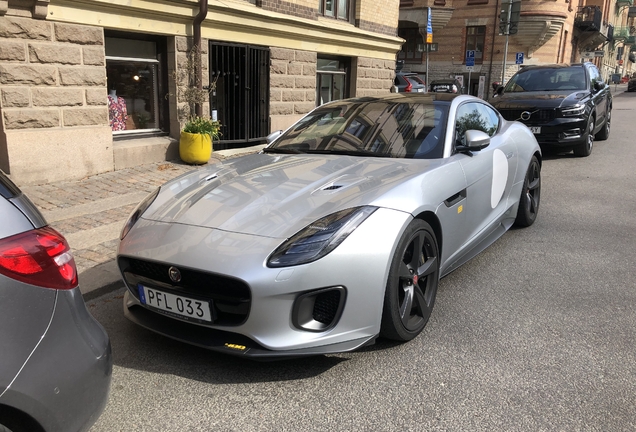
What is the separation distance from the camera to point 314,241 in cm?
285

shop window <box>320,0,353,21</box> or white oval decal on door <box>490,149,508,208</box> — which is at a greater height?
shop window <box>320,0,353,21</box>

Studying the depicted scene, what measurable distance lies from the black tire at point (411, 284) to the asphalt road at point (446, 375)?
138 millimetres

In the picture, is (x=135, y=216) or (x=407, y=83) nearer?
(x=135, y=216)

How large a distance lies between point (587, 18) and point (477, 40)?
40.7ft

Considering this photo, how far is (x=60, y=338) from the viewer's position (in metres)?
1.91

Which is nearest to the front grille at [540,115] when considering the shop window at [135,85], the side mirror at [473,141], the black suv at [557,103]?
the black suv at [557,103]

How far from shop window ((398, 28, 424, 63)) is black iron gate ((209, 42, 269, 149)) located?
97.2ft

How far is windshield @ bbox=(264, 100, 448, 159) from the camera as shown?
414 centimetres

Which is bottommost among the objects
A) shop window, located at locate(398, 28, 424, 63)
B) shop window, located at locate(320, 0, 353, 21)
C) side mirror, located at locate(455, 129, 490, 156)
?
side mirror, located at locate(455, 129, 490, 156)

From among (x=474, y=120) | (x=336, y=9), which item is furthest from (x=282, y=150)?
(x=336, y=9)

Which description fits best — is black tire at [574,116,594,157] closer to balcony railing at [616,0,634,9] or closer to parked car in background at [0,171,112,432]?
A: parked car in background at [0,171,112,432]

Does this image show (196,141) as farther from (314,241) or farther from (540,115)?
(314,241)

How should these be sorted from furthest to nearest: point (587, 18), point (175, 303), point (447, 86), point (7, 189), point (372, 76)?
point (587, 18), point (447, 86), point (372, 76), point (175, 303), point (7, 189)

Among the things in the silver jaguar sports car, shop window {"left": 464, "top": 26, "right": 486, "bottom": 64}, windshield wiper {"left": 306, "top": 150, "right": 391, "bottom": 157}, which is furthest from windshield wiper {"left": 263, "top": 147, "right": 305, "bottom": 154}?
shop window {"left": 464, "top": 26, "right": 486, "bottom": 64}
